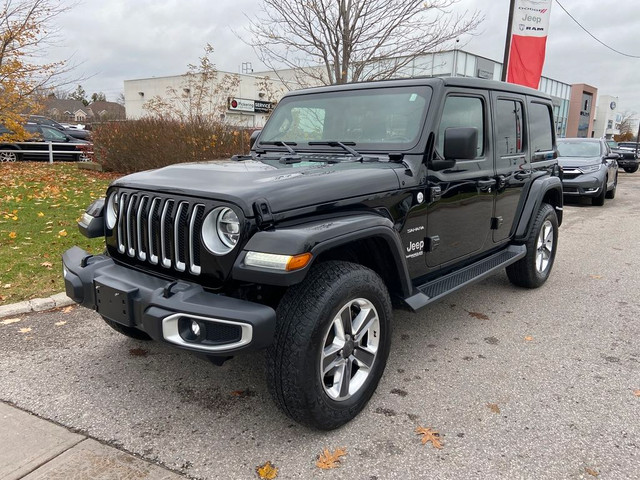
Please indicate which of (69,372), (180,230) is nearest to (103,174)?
(69,372)

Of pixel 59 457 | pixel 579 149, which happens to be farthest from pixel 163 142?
pixel 579 149

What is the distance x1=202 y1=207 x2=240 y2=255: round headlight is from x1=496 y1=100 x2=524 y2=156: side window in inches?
107

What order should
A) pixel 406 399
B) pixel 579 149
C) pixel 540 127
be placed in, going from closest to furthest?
pixel 406 399 < pixel 540 127 < pixel 579 149

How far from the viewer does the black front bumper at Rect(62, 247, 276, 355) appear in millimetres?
2211

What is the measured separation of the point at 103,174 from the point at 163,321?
11.9 m

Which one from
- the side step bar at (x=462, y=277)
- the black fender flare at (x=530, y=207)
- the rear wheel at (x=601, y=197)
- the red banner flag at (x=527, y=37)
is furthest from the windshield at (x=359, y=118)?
the rear wheel at (x=601, y=197)

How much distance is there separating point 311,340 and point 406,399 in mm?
979

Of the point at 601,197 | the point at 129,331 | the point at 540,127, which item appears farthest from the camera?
the point at 601,197

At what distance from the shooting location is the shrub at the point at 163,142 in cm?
1169

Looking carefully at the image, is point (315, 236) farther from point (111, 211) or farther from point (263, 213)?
point (111, 211)

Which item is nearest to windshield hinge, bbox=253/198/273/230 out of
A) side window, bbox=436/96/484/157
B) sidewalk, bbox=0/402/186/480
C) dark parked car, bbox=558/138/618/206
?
sidewalk, bbox=0/402/186/480

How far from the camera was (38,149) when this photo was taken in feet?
Answer: 54.3

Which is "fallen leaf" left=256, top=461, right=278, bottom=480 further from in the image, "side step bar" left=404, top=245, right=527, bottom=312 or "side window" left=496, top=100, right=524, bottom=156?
"side window" left=496, top=100, right=524, bottom=156

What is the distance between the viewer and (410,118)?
3.44m
